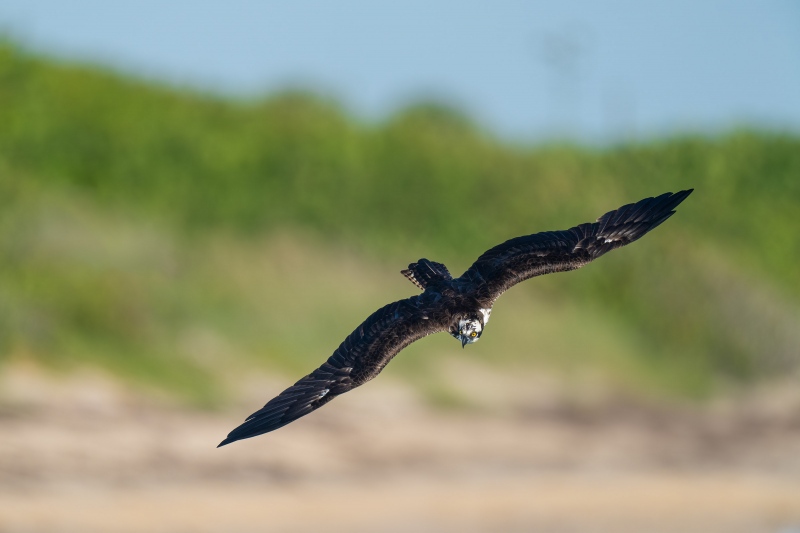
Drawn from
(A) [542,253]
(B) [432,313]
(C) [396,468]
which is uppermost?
(C) [396,468]

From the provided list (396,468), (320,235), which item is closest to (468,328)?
(396,468)

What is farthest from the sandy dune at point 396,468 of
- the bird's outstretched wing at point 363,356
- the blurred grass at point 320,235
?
the bird's outstretched wing at point 363,356

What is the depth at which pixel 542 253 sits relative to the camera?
47.1 feet

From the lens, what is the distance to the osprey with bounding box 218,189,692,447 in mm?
14109

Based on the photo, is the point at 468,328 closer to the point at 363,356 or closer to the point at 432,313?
the point at 432,313

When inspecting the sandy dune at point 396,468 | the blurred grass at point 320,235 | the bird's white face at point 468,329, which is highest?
the blurred grass at point 320,235

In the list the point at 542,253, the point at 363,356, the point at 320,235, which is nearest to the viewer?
the point at 363,356

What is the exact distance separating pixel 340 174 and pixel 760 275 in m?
8.27

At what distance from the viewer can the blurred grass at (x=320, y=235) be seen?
2778cm

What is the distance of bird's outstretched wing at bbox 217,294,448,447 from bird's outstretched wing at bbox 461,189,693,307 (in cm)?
46

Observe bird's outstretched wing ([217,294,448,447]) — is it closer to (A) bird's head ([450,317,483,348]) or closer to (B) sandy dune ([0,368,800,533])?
(A) bird's head ([450,317,483,348])

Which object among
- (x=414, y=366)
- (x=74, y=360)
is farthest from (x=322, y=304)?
(x=74, y=360)

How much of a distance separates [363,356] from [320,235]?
2005 centimetres

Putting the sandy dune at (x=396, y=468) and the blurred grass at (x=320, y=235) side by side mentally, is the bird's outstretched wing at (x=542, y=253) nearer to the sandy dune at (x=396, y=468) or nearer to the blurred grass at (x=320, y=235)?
the sandy dune at (x=396, y=468)
